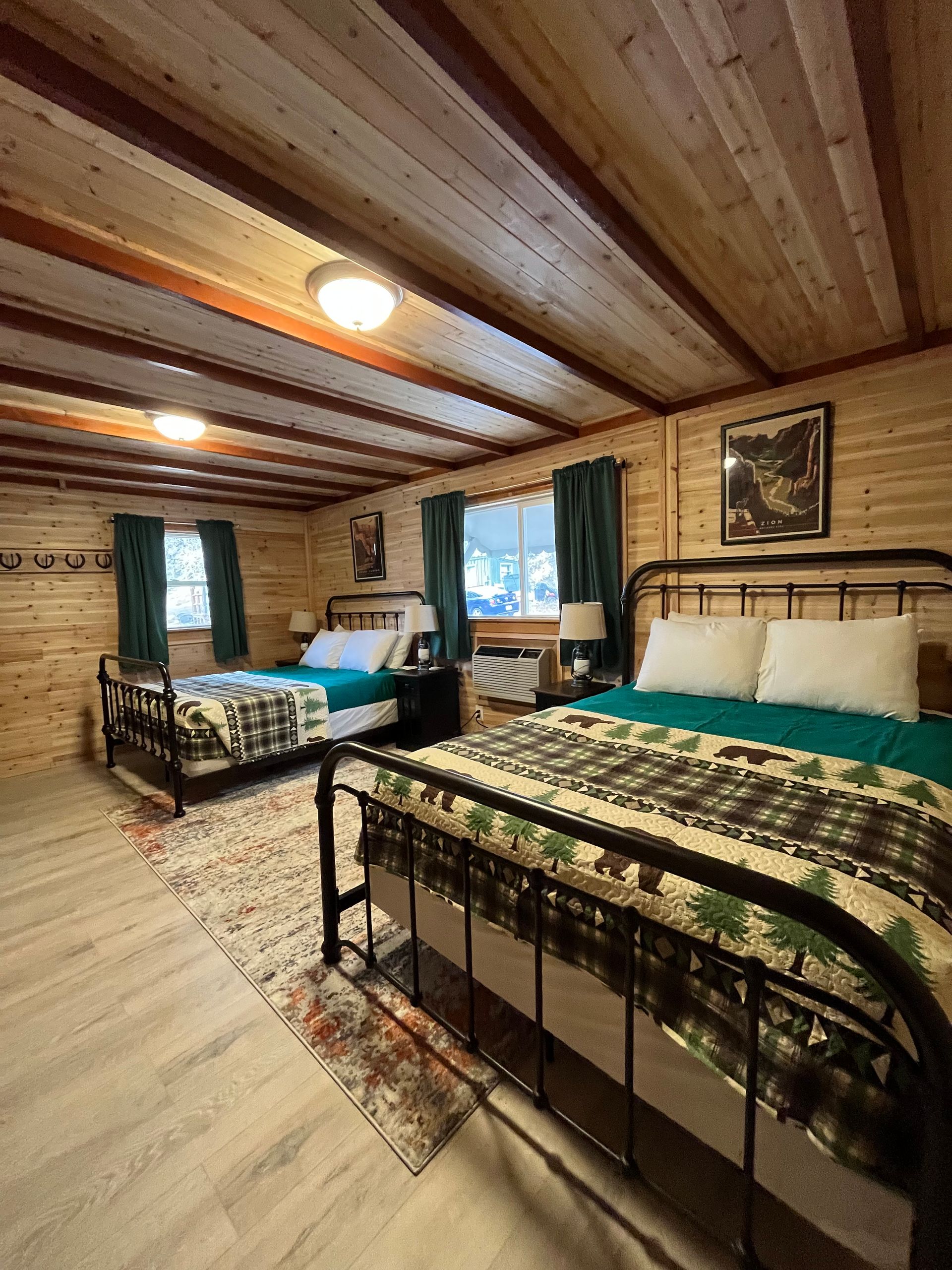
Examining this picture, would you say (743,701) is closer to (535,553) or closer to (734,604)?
(734,604)

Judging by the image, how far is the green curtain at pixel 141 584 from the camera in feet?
15.0

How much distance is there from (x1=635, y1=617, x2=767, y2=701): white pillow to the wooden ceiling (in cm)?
130

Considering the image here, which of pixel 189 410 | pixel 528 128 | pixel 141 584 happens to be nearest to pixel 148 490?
pixel 141 584

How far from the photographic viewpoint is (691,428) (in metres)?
3.07

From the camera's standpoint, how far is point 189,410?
9.68 feet

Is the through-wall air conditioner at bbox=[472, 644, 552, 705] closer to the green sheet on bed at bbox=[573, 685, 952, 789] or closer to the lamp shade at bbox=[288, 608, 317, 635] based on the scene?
the green sheet on bed at bbox=[573, 685, 952, 789]

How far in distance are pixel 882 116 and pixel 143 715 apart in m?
4.48

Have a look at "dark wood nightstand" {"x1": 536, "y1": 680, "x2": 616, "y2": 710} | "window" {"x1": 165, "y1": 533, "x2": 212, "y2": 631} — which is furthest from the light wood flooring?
"window" {"x1": 165, "y1": 533, "x2": 212, "y2": 631}

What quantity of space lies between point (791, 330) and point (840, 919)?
2.56 meters

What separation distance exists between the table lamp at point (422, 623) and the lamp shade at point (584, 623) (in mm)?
1443

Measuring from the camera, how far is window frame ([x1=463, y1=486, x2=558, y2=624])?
156 inches

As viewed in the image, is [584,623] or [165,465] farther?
[165,465]

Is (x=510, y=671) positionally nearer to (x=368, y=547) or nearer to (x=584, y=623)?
(x=584, y=623)

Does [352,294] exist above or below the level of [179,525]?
above
